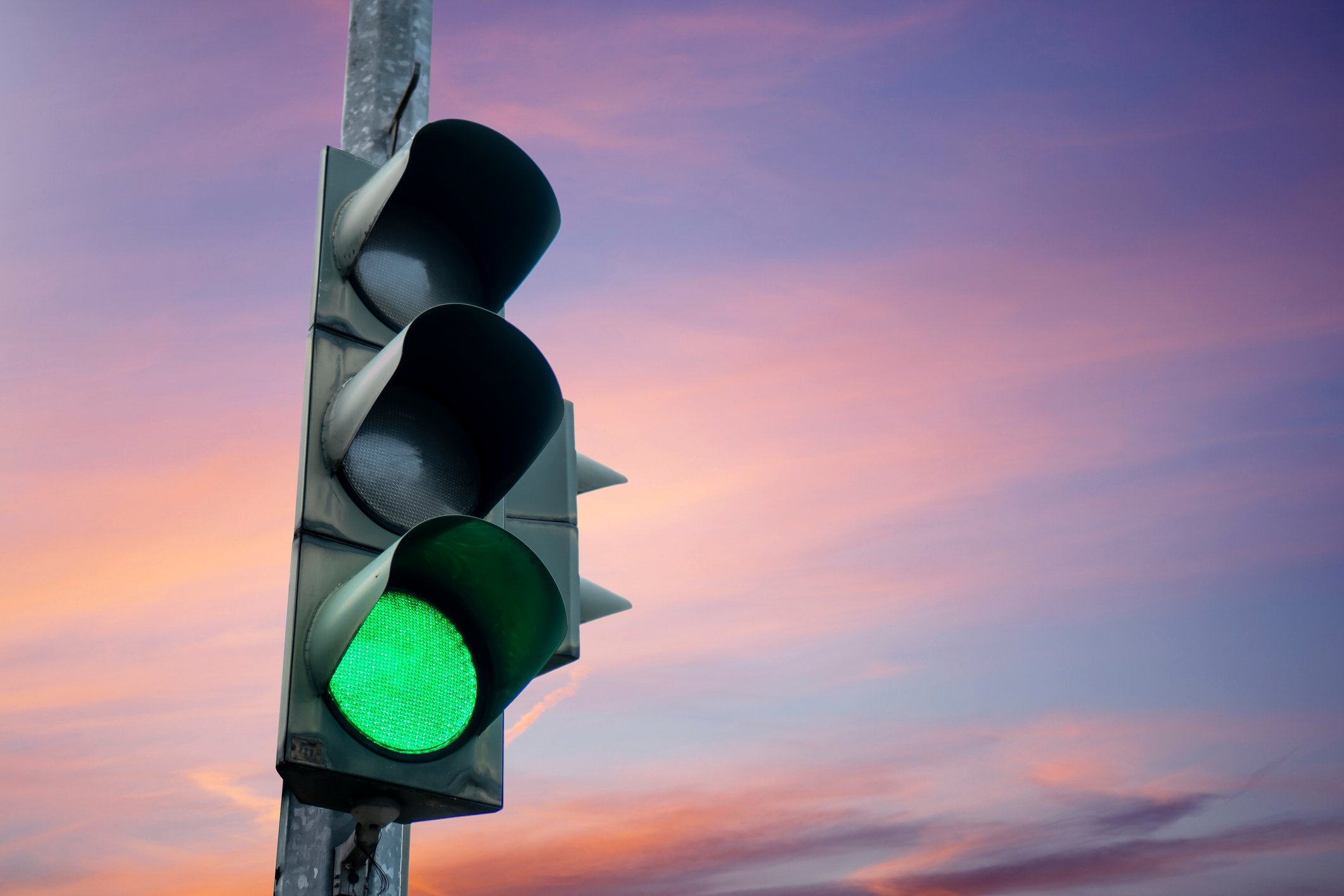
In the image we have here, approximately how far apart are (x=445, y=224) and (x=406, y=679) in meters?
1.20

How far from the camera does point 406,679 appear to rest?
8.47ft

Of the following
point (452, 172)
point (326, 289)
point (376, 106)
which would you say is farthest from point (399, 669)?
point (376, 106)

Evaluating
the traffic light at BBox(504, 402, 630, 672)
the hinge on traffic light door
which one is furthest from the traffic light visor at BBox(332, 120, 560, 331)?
the hinge on traffic light door

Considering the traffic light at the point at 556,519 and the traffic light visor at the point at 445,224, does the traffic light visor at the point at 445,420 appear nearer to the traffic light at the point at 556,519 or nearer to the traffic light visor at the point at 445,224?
the traffic light visor at the point at 445,224

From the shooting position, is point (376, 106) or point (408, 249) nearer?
point (408, 249)

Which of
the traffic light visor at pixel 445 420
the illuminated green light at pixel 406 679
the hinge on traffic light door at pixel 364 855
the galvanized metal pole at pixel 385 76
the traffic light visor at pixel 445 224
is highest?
the galvanized metal pole at pixel 385 76

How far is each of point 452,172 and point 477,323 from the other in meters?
0.54

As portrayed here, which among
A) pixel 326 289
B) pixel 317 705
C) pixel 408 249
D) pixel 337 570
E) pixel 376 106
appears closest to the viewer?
pixel 317 705

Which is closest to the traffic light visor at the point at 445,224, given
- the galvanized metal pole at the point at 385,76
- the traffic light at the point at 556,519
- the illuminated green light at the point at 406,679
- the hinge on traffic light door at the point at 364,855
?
the galvanized metal pole at the point at 385,76

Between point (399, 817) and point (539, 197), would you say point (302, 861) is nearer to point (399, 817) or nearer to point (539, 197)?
point (399, 817)

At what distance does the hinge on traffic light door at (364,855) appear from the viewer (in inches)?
97.6

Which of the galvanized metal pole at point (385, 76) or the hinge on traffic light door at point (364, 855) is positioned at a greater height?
the galvanized metal pole at point (385, 76)

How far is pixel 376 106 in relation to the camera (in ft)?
11.6

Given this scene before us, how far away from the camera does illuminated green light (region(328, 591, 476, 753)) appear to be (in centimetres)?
252
